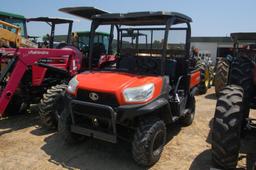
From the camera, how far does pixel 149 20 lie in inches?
195

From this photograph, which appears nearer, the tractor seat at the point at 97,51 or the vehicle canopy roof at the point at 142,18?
the vehicle canopy roof at the point at 142,18

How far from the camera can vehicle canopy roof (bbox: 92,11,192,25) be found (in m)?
4.66

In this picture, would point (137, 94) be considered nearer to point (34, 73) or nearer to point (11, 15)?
point (34, 73)

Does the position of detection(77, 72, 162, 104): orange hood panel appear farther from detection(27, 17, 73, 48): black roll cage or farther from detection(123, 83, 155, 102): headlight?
detection(27, 17, 73, 48): black roll cage

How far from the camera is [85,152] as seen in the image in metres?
4.82

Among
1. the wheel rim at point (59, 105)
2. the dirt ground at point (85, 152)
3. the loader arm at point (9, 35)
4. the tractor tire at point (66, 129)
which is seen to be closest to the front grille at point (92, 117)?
the tractor tire at point (66, 129)

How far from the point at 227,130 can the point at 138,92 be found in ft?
4.12

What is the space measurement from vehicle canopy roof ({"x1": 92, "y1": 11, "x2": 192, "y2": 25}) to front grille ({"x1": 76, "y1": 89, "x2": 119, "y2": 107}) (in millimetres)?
1443

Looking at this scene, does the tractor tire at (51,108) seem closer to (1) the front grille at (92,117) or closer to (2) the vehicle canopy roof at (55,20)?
(1) the front grille at (92,117)

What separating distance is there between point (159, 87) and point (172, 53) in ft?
4.58

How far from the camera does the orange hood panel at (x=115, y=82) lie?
4.17m

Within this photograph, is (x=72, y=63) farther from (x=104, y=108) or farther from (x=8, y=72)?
(x=104, y=108)

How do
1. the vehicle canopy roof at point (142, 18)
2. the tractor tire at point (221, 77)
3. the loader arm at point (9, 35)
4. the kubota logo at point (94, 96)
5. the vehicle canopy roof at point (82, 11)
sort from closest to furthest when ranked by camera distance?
the kubota logo at point (94, 96) < the vehicle canopy roof at point (142, 18) < the vehicle canopy roof at point (82, 11) < the loader arm at point (9, 35) < the tractor tire at point (221, 77)

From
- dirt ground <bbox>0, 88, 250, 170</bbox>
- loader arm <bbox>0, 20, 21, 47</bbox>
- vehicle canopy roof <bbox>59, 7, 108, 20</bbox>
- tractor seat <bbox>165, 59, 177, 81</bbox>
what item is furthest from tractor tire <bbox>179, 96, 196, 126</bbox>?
loader arm <bbox>0, 20, 21, 47</bbox>
